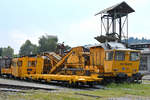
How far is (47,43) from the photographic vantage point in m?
70.4

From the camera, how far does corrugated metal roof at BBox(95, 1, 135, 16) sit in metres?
27.8

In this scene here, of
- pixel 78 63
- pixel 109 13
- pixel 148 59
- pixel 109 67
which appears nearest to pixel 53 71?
pixel 78 63

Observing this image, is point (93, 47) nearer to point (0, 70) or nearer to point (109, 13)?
point (109, 13)

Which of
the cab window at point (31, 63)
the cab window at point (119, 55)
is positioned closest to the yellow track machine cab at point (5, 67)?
the cab window at point (31, 63)

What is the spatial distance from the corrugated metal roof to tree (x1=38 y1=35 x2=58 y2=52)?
42.4 m

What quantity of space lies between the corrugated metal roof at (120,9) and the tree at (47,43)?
1669 inches

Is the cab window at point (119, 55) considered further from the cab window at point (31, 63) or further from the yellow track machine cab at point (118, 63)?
the cab window at point (31, 63)

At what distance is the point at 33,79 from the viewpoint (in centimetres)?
2198

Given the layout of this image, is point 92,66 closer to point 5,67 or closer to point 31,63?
point 31,63

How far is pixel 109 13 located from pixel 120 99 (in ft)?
60.5

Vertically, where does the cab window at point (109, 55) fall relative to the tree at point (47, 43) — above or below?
below

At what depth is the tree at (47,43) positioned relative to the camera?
69875 mm

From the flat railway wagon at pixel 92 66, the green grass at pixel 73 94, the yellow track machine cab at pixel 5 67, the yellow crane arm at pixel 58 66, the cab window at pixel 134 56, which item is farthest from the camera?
the yellow track machine cab at pixel 5 67

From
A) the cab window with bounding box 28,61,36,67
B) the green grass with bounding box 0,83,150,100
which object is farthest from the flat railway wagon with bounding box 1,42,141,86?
the green grass with bounding box 0,83,150,100
